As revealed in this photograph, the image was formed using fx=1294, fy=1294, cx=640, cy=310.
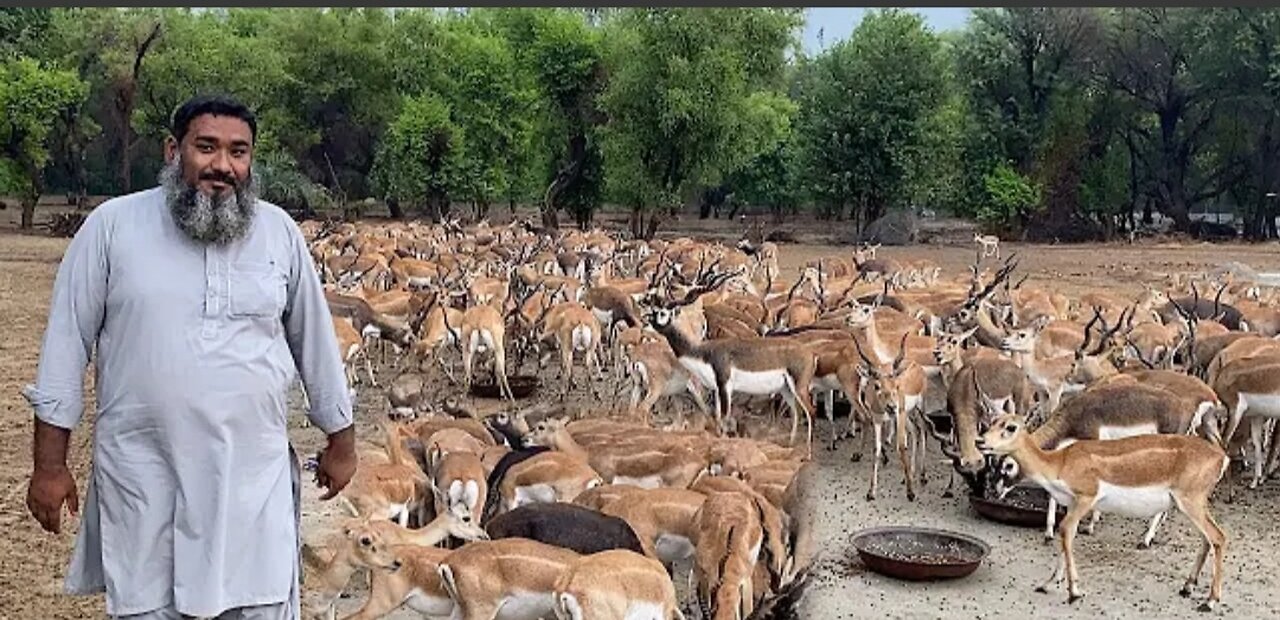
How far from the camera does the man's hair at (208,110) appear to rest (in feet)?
11.7

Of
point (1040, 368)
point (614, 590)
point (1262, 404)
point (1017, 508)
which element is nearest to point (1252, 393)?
point (1262, 404)

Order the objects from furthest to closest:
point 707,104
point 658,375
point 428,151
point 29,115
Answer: point 428,151, point 29,115, point 707,104, point 658,375

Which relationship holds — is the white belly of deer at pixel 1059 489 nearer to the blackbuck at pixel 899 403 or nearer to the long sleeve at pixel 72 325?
the blackbuck at pixel 899 403

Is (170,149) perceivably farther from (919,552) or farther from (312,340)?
(919,552)

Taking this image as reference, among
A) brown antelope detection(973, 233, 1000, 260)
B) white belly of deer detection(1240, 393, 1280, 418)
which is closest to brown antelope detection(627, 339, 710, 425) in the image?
white belly of deer detection(1240, 393, 1280, 418)

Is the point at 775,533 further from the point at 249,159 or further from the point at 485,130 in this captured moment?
the point at 485,130

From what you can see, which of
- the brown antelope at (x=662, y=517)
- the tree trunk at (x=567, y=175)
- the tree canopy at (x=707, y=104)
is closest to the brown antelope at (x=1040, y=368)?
the brown antelope at (x=662, y=517)

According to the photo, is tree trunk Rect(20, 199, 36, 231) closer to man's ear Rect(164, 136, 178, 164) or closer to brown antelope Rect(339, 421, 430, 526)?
brown antelope Rect(339, 421, 430, 526)

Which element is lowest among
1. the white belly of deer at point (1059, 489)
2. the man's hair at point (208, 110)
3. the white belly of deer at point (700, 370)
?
the white belly of deer at point (1059, 489)

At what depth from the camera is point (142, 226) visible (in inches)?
137

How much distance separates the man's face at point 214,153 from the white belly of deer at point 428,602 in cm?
259

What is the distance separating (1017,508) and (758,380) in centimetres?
258

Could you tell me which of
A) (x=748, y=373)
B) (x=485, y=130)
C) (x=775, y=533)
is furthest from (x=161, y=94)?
(x=775, y=533)

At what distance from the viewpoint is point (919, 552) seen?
26.0ft
